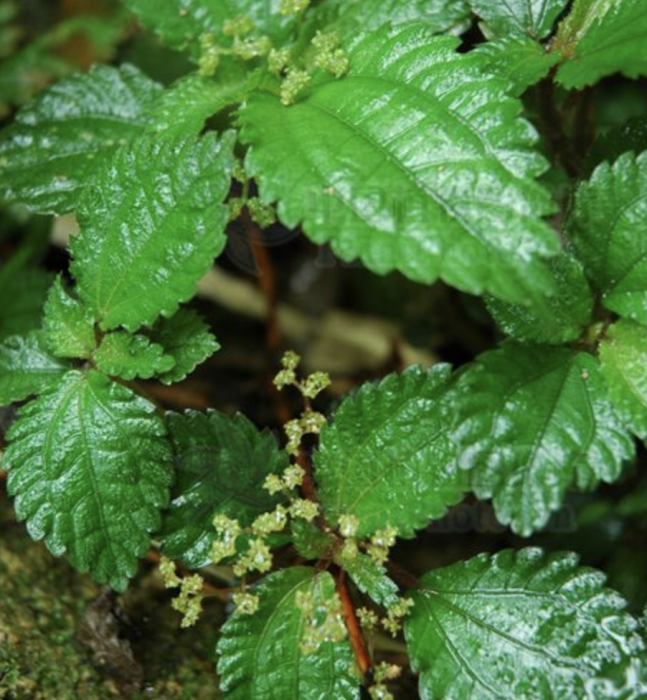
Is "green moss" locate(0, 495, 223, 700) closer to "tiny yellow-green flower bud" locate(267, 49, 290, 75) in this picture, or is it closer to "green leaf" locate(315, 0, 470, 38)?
"tiny yellow-green flower bud" locate(267, 49, 290, 75)

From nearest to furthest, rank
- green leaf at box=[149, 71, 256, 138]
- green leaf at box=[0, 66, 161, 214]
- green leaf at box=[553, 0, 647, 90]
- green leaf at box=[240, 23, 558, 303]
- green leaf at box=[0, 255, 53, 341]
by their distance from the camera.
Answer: green leaf at box=[240, 23, 558, 303] < green leaf at box=[553, 0, 647, 90] < green leaf at box=[149, 71, 256, 138] < green leaf at box=[0, 66, 161, 214] < green leaf at box=[0, 255, 53, 341]

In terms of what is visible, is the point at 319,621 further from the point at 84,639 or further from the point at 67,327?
the point at 67,327

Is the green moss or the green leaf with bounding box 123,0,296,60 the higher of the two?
the green leaf with bounding box 123,0,296,60

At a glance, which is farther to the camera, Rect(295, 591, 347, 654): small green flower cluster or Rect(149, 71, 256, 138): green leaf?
Rect(149, 71, 256, 138): green leaf

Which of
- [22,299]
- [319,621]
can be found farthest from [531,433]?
[22,299]

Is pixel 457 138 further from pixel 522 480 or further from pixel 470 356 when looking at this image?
pixel 470 356

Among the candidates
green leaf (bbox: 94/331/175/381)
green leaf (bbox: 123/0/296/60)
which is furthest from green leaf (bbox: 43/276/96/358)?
green leaf (bbox: 123/0/296/60)
